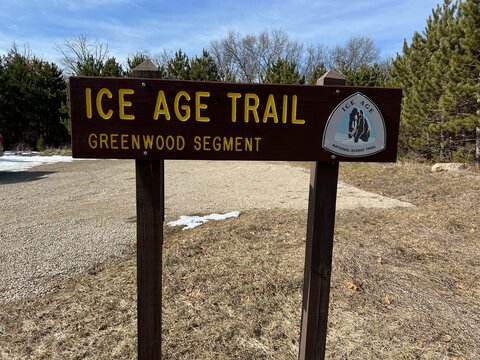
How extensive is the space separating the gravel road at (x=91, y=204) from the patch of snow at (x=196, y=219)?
0.86 feet

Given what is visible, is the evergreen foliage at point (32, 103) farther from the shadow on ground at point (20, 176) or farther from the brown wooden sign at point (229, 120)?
the brown wooden sign at point (229, 120)

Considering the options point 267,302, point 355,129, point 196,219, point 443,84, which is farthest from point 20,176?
point 443,84

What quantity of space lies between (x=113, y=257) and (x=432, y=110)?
11588mm

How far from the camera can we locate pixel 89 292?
10.0 feet

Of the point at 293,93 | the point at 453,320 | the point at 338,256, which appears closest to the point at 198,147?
the point at 293,93

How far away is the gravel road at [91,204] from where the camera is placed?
3740 mm

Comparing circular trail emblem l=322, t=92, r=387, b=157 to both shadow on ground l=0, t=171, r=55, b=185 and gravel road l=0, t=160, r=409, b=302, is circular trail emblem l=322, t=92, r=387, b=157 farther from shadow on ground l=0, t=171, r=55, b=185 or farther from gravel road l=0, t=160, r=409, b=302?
shadow on ground l=0, t=171, r=55, b=185

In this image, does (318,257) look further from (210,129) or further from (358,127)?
(210,129)

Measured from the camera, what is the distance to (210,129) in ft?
5.39

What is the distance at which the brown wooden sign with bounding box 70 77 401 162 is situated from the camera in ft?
5.19

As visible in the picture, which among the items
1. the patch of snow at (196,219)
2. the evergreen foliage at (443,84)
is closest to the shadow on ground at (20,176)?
the patch of snow at (196,219)

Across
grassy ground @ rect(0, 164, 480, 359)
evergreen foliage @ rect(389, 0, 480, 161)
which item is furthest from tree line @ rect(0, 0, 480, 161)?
grassy ground @ rect(0, 164, 480, 359)

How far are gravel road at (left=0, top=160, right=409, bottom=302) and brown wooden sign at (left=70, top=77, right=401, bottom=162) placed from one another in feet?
7.08

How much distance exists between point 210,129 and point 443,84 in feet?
38.7
